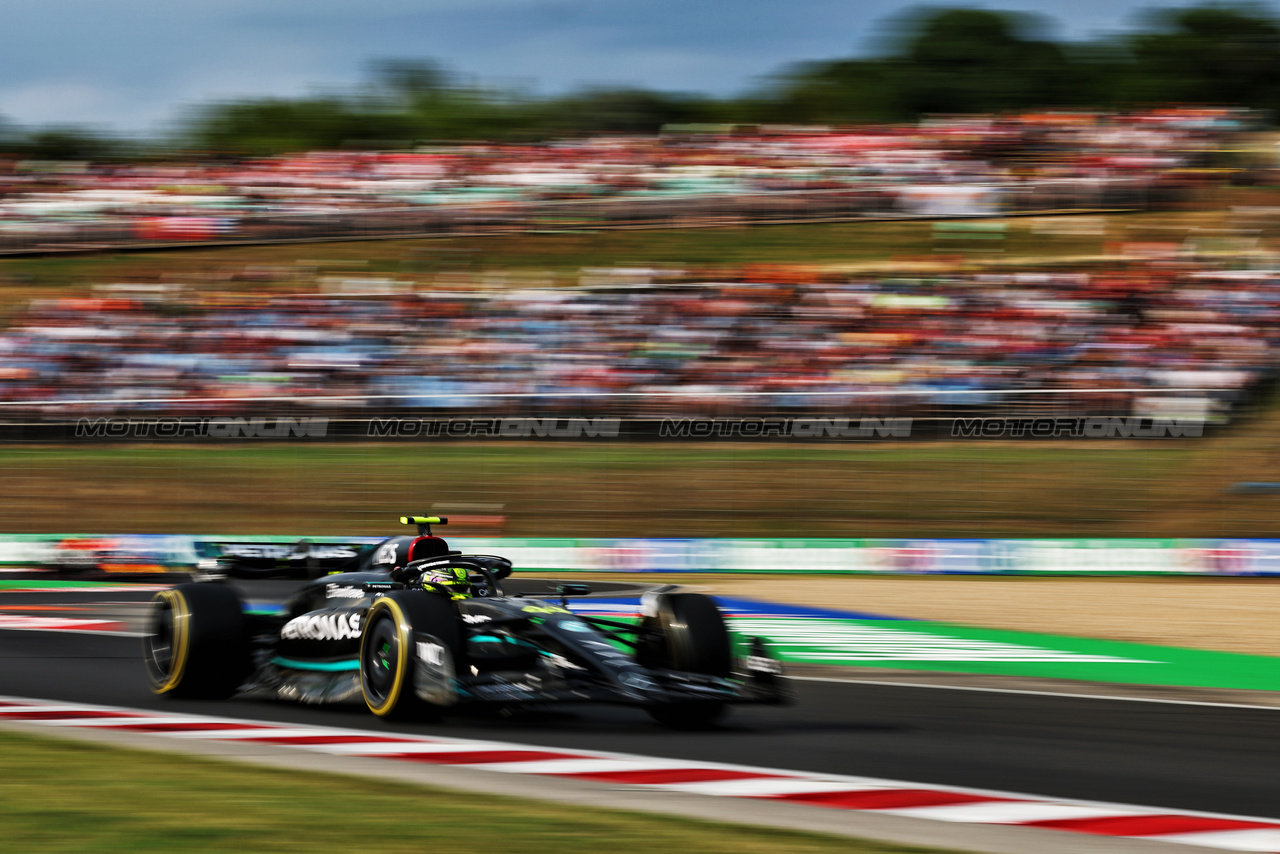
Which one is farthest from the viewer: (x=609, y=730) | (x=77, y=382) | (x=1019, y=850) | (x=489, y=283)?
(x=489, y=283)

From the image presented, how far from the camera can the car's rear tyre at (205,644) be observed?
25.9 feet

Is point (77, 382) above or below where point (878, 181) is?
below

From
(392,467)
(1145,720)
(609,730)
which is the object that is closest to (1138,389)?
(392,467)

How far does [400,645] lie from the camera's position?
267 inches

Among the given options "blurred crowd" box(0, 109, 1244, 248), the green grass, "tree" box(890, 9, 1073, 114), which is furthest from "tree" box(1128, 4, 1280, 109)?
the green grass

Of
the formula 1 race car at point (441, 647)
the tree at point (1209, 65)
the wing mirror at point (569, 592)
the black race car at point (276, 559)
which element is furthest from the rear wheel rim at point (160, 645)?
the tree at point (1209, 65)

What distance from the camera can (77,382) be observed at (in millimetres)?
23188

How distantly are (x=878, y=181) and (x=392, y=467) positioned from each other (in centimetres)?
1316

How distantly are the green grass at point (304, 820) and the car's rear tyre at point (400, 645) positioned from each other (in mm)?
1234

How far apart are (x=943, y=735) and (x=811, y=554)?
11574 mm

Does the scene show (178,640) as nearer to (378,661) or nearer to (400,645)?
(378,661)

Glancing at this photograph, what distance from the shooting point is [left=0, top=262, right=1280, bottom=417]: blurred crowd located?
20281 mm

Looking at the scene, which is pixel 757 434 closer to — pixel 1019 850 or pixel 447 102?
pixel 1019 850

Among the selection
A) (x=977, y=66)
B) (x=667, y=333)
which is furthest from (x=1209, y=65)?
(x=667, y=333)
